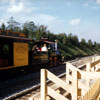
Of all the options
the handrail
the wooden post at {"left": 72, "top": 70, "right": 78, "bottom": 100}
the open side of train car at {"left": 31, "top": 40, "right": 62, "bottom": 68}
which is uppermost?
the wooden post at {"left": 72, "top": 70, "right": 78, "bottom": 100}

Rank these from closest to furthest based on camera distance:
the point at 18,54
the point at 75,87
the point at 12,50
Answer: the point at 75,87 → the point at 12,50 → the point at 18,54

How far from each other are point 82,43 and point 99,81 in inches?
1705

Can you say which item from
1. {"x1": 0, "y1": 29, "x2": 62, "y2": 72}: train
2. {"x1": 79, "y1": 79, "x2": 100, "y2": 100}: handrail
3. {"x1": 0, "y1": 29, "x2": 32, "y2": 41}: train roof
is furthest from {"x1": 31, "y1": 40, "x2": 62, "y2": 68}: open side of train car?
{"x1": 79, "y1": 79, "x2": 100, "y2": 100}: handrail

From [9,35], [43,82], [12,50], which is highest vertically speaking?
[9,35]

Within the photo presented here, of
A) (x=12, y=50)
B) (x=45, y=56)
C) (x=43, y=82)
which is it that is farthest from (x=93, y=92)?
(x=45, y=56)

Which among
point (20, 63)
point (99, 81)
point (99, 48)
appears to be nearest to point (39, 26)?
point (20, 63)

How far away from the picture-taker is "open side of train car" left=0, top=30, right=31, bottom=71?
12.1 meters

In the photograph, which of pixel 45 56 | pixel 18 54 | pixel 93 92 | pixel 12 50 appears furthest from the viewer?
pixel 45 56

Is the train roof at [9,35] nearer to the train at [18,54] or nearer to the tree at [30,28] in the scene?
the train at [18,54]

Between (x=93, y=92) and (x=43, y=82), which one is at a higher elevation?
(x=43, y=82)

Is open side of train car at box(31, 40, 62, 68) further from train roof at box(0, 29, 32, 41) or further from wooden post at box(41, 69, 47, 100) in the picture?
wooden post at box(41, 69, 47, 100)

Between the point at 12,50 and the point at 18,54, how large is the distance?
638 millimetres

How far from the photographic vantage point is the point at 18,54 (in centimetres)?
1333

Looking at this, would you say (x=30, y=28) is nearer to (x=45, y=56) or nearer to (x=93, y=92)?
(x=45, y=56)
